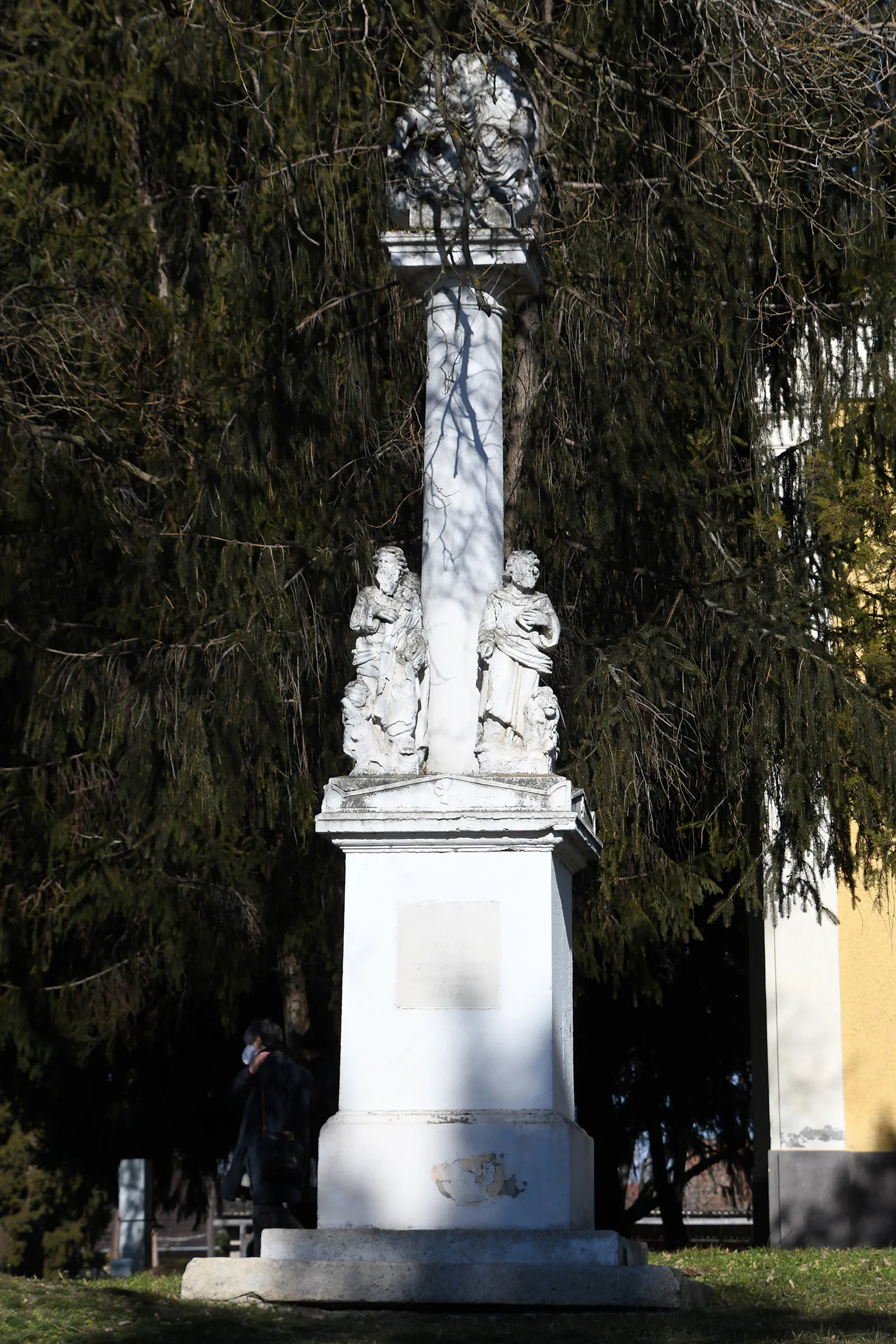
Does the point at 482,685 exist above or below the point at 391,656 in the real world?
below

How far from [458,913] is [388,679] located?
1159 millimetres

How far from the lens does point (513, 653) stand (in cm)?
822

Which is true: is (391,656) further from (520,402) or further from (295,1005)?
(295,1005)

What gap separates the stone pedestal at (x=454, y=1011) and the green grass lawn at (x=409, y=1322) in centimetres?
A: 61

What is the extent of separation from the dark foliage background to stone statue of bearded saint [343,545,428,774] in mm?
2562

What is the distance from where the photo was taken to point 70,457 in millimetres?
12430

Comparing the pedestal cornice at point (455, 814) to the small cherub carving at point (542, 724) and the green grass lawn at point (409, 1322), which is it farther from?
the green grass lawn at point (409, 1322)

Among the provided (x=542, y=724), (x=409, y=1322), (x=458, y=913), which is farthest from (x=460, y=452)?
(x=409, y=1322)

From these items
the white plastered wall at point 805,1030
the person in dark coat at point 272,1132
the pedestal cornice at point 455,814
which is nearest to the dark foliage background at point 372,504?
the white plastered wall at point 805,1030

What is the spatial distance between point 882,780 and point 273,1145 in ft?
13.8

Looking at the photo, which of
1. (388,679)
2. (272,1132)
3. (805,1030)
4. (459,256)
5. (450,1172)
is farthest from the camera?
(805,1030)

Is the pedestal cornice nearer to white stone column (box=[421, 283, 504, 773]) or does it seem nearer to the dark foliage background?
white stone column (box=[421, 283, 504, 773])

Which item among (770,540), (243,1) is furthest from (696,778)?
(243,1)

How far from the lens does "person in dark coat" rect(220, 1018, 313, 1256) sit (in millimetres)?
9445
